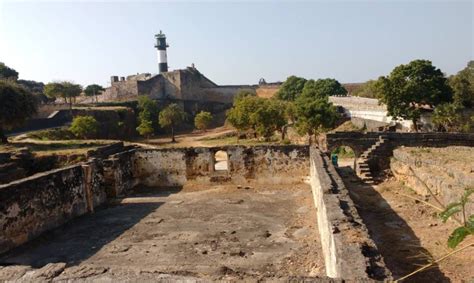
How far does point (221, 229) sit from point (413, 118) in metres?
20.4

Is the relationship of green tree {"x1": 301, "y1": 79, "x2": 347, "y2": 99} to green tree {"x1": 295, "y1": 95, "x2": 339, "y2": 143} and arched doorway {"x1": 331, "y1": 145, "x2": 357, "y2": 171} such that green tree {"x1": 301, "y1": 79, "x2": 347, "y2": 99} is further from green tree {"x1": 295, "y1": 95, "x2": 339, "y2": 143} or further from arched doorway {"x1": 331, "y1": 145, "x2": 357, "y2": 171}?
arched doorway {"x1": 331, "y1": 145, "x2": 357, "y2": 171}

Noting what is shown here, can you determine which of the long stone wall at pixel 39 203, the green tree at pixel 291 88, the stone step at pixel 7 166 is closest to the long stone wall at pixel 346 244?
the long stone wall at pixel 39 203

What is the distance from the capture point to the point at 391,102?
26.0 m

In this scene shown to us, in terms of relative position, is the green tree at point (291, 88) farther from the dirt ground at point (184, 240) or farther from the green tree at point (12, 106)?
the dirt ground at point (184, 240)

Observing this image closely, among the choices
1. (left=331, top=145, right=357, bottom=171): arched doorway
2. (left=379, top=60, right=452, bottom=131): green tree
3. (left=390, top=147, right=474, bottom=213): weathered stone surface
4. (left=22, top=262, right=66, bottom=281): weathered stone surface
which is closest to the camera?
(left=22, top=262, right=66, bottom=281): weathered stone surface

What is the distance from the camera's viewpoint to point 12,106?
21141mm

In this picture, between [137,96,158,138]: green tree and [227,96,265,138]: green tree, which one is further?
[137,96,158,138]: green tree

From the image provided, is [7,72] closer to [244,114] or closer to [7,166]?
[244,114]

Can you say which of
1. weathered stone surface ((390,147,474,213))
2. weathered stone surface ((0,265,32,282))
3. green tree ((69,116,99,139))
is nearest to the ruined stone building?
green tree ((69,116,99,139))

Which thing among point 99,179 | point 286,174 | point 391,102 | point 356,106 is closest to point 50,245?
point 99,179

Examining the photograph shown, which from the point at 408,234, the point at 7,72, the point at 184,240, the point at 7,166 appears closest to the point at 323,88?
the point at 7,72

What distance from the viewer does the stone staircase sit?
16219mm

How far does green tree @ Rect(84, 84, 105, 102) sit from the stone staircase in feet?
141

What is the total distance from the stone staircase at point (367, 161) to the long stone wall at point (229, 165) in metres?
4.04
